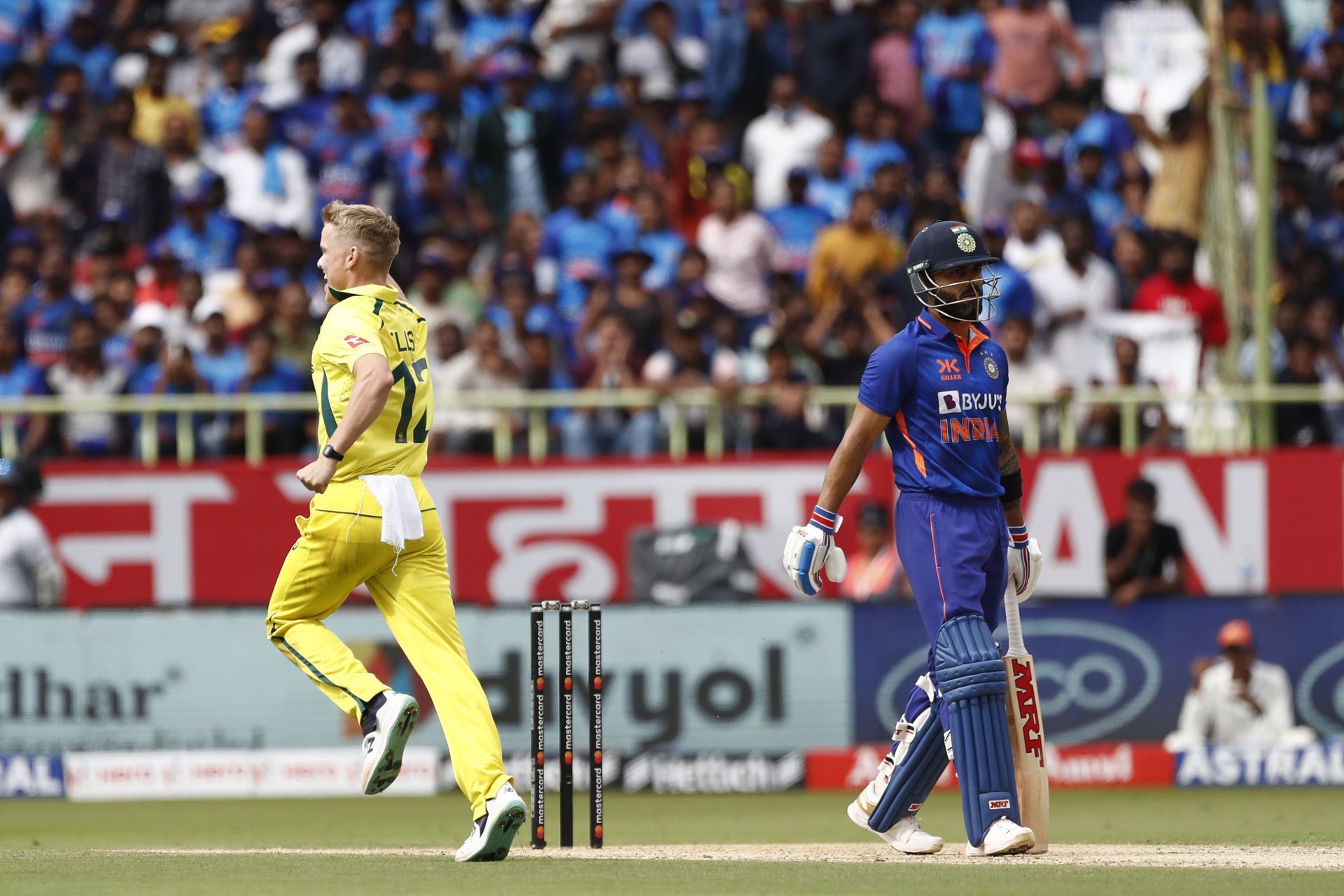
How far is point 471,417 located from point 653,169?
12.4 feet

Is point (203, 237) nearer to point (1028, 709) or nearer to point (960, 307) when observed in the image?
point (960, 307)

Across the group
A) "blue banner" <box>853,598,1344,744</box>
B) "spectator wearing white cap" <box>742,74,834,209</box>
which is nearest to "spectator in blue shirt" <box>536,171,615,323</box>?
"spectator wearing white cap" <box>742,74,834,209</box>

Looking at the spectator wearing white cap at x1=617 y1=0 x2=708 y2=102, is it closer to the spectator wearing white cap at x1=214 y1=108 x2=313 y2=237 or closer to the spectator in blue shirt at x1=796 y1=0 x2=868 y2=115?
the spectator in blue shirt at x1=796 y1=0 x2=868 y2=115

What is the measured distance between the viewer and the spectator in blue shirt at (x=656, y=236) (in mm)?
18031

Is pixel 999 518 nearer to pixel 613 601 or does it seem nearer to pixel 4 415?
pixel 613 601

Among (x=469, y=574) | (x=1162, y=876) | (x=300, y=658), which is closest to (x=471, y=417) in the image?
(x=469, y=574)

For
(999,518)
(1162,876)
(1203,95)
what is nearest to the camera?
(1162,876)

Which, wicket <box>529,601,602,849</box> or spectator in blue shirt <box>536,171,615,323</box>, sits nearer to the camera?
wicket <box>529,601,602,849</box>

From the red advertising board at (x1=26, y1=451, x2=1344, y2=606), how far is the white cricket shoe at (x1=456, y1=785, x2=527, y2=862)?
797 centimetres

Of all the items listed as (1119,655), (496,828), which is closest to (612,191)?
(1119,655)

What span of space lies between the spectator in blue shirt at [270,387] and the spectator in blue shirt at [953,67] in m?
6.54

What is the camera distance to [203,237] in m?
18.8

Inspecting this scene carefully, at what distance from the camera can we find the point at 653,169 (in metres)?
A: 19.5

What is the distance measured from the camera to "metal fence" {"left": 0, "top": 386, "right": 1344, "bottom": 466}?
1628 cm
